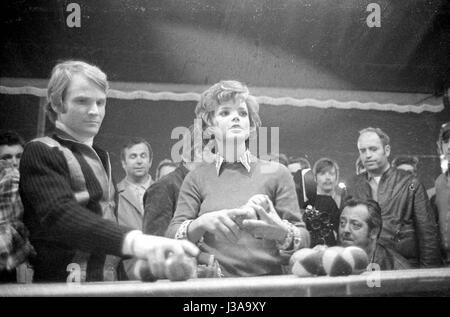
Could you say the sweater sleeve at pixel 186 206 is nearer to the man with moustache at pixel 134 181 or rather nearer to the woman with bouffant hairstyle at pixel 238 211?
the woman with bouffant hairstyle at pixel 238 211

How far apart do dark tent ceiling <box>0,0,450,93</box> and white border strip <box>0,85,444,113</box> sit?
53 mm

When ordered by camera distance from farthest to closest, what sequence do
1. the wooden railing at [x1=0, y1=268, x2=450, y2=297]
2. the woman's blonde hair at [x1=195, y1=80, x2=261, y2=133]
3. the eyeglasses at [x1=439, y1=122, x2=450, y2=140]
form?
the eyeglasses at [x1=439, y1=122, x2=450, y2=140] < the woman's blonde hair at [x1=195, y1=80, x2=261, y2=133] < the wooden railing at [x1=0, y1=268, x2=450, y2=297]

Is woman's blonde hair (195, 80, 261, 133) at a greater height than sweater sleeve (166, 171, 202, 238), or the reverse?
woman's blonde hair (195, 80, 261, 133)

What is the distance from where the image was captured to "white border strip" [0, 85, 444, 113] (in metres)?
1.91

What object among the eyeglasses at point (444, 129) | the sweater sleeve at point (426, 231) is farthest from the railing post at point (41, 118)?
the eyeglasses at point (444, 129)

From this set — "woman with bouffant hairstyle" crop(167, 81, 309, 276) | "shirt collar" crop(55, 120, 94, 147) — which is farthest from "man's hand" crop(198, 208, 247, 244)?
"shirt collar" crop(55, 120, 94, 147)

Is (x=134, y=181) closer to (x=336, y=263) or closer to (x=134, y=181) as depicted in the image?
(x=134, y=181)

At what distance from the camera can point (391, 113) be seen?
2008 millimetres

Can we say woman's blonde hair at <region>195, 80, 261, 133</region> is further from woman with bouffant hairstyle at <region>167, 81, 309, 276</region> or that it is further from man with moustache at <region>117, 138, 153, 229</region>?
man with moustache at <region>117, 138, 153, 229</region>

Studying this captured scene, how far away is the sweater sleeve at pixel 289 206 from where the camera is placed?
178cm

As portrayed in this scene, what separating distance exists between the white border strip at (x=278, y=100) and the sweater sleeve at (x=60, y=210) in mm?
287

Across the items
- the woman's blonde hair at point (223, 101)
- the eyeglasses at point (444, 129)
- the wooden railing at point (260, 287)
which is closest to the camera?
the wooden railing at point (260, 287)
